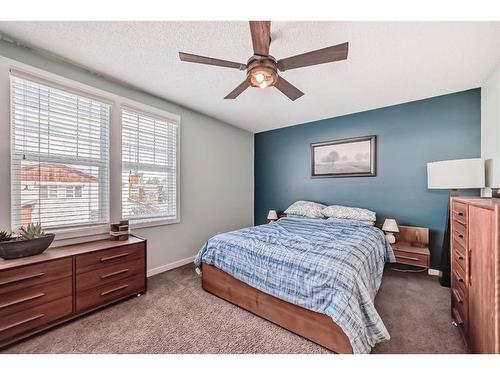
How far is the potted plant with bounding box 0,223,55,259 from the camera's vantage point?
163cm

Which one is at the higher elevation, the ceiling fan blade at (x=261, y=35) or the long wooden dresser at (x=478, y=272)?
the ceiling fan blade at (x=261, y=35)

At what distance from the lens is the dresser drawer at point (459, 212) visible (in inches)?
57.4

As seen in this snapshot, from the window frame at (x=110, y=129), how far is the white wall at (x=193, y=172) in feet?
0.04

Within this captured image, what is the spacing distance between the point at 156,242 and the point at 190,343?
1.65 m

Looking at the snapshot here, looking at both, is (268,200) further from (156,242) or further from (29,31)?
(29,31)

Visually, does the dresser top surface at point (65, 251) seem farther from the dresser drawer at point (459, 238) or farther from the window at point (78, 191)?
the dresser drawer at point (459, 238)

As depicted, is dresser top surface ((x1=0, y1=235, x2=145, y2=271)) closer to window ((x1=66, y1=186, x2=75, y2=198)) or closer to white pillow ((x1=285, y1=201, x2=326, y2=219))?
window ((x1=66, y1=186, x2=75, y2=198))

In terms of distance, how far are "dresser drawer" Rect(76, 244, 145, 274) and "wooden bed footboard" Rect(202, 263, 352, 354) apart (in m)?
0.74

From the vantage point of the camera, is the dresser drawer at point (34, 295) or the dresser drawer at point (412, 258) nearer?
the dresser drawer at point (34, 295)

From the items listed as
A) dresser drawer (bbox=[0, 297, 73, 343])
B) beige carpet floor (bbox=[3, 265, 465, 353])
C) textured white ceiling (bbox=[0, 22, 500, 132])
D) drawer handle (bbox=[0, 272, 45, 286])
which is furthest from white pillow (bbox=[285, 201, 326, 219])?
drawer handle (bbox=[0, 272, 45, 286])

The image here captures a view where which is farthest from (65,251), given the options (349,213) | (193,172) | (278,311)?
(349,213)

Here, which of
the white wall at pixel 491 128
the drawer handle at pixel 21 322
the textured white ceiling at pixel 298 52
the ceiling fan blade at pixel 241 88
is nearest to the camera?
the drawer handle at pixel 21 322

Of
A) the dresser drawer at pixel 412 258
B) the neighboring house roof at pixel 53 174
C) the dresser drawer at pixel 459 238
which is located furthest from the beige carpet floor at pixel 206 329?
the neighboring house roof at pixel 53 174

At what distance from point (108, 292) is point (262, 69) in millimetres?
2445
